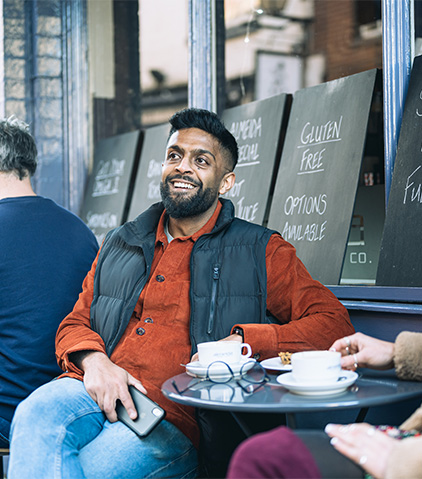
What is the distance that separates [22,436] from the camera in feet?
6.61

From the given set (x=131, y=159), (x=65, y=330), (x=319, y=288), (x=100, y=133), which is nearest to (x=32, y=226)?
(x=65, y=330)

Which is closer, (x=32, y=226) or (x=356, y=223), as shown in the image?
(x=32, y=226)

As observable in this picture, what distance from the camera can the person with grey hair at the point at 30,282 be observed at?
8.73 feet

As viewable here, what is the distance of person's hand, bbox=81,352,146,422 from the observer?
7.06 ft

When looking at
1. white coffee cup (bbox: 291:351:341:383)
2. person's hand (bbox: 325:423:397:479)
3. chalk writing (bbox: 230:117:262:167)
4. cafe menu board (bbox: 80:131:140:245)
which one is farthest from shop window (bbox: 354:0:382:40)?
person's hand (bbox: 325:423:397:479)

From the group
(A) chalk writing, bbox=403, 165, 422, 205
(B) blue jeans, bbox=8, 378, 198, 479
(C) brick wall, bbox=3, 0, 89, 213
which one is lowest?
(B) blue jeans, bbox=8, 378, 198, 479

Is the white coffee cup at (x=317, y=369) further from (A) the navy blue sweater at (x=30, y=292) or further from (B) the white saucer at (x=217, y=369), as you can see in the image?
(A) the navy blue sweater at (x=30, y=292)

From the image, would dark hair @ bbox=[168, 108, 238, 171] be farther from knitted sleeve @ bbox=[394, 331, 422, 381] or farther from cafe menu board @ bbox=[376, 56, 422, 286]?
knitted sleeve @ bbox=[394, 331, 422, 381]

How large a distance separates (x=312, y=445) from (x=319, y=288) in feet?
3.04

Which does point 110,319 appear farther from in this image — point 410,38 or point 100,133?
point 100,133

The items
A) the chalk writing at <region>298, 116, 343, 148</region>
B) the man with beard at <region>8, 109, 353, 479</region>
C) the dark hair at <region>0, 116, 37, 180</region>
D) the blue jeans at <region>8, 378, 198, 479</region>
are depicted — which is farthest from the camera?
the chalk writing at <region>298, 116, 343, 148</region>

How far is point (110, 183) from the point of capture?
5.28 meters

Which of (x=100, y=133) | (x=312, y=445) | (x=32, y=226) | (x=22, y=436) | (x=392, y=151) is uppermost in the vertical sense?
(x=100, y=133)

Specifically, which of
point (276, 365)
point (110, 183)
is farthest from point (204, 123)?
point (110, 183)
